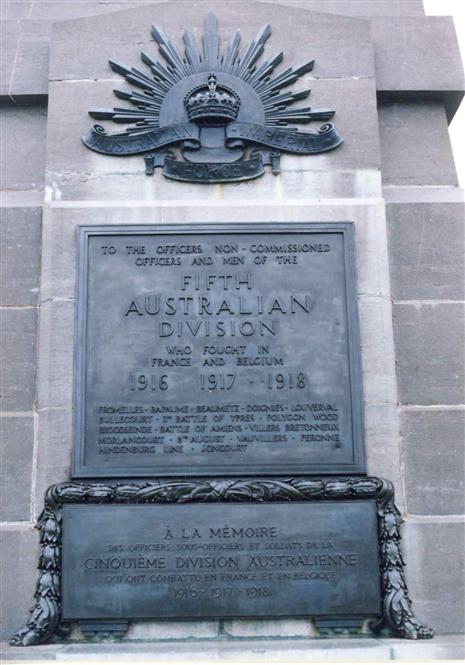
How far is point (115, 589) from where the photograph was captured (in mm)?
7699

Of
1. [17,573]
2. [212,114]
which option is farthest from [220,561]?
[212,114]

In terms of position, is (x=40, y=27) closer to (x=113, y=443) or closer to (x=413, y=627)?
(x=113, y=443)

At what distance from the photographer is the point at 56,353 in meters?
8.40

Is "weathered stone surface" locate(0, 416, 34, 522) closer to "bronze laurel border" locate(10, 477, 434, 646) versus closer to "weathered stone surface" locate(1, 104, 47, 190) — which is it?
"bronze laurel border" locate(10, 477, 434, 646)

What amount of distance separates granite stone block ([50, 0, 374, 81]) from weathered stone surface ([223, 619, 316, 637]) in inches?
200

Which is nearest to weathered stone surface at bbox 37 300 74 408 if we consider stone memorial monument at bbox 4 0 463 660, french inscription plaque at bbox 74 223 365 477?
stone memorial monument at bbox 4 0 463 660

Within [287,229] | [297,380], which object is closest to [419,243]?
[287,229]

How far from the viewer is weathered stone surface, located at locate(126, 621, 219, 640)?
771 cm

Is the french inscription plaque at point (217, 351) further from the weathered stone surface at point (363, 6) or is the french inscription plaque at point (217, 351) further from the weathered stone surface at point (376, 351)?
the weathered stone surface at point (363, 6)

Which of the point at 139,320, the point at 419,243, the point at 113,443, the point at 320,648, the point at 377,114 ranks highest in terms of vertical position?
the point at 377,114

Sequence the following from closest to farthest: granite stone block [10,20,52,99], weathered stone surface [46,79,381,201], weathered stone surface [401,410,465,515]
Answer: weathered stone surface [401,410,465,515]
weathered stone surface [46,79,381,201]
granite stone block [10,20,52,99]

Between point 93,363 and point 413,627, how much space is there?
337 centimetres

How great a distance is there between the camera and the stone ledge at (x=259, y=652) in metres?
7.24

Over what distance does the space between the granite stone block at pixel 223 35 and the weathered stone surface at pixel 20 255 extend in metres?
1.43
